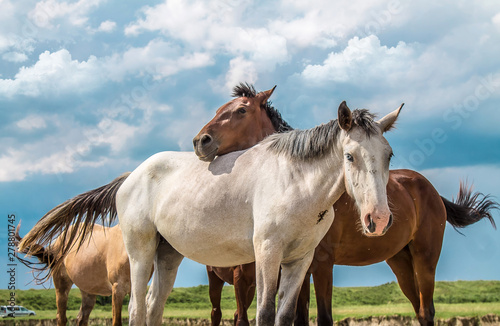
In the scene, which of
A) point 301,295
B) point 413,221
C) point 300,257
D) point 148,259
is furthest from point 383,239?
point 148,259

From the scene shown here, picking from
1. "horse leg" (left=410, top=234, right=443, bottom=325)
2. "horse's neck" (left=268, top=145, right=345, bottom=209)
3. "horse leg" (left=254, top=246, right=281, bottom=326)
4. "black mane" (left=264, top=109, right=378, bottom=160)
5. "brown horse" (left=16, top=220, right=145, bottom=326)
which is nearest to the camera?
"horse leg" (left=254, top=246, right=281, bottom=326)

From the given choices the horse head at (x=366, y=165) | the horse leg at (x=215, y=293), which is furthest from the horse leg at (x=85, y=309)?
the horse head at (x=366, y=165)

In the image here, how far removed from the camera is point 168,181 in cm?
530

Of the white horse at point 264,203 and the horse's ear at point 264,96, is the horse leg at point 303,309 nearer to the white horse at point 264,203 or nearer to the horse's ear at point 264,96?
the white horse at point 264,203

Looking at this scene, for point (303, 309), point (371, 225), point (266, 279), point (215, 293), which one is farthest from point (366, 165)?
point (215, 293)

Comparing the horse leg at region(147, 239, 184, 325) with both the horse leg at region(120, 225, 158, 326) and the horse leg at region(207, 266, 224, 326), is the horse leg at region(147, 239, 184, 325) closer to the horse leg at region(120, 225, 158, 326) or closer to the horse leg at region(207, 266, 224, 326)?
the horse leg at region(120, 225, 158, 326)

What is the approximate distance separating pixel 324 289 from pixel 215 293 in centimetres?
307

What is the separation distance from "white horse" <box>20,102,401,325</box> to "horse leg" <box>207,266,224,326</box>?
134 inches

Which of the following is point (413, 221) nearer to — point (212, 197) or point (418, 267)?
point (418, 267)

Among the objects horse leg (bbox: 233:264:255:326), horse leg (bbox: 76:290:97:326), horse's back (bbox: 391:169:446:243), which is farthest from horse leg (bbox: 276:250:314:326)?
horse leg (bbox: 76:290:97:326)

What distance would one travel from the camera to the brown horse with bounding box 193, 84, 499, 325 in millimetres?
5711

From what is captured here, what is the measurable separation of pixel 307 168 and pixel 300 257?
804 mm

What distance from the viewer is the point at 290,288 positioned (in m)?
4.41

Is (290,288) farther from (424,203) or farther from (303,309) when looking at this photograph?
(424,203)
